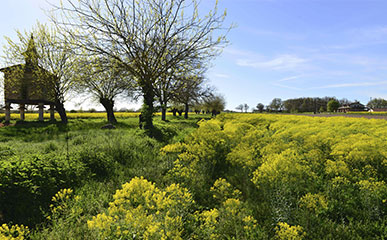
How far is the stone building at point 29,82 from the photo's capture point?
65.8 ft

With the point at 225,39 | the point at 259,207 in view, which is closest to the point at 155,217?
the point at 259,207

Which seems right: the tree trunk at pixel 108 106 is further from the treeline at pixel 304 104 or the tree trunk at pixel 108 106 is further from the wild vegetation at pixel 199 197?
the treeline at pixel 304 104

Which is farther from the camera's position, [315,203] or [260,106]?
[260,106]

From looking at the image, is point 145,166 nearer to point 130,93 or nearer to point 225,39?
point 225,39

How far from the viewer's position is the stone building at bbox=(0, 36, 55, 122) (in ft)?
65.8

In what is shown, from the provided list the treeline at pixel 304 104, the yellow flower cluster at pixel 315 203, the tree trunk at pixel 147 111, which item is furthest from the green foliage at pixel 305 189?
the treeline at pixel 304 104

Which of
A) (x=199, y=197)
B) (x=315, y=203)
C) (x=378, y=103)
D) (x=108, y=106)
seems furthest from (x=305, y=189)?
A: (x=378, y=103)

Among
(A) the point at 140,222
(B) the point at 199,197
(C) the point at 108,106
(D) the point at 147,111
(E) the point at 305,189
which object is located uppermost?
(C) the point at 108,106

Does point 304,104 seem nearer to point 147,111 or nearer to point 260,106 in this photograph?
point 260,106

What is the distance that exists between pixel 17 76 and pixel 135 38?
17389 millimetres

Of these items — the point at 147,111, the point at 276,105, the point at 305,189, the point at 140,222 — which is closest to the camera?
the point at 140,222

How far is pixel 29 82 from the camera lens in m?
20.7

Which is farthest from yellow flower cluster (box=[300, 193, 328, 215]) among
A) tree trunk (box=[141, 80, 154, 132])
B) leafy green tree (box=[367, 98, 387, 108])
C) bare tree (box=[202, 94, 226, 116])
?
leafy green tree (box=[367, 98, 387, 108])

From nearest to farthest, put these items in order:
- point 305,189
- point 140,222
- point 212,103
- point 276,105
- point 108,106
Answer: point 140,222 → point 305,189 → point 108,106 → point 212,103 → point 276,105
